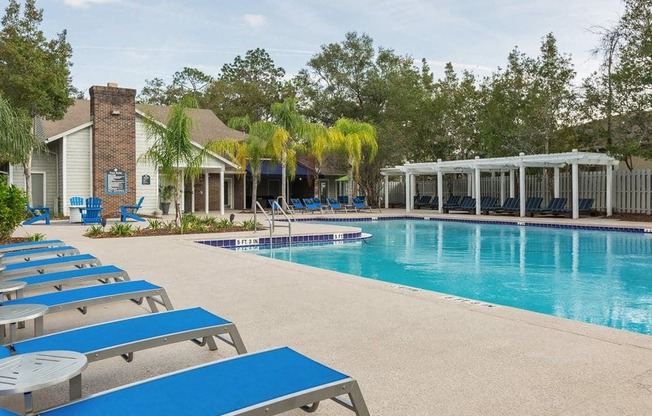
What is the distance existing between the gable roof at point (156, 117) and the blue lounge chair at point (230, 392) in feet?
58.5

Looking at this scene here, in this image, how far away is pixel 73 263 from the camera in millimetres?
6535

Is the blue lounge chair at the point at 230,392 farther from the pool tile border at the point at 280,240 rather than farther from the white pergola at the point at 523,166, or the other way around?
the white pergola at the point at 523,166

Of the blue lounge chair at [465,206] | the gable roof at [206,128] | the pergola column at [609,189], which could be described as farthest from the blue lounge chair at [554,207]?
the gable roof at [206,128]

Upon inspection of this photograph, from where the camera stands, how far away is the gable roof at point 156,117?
2244cm

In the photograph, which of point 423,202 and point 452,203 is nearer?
point 452,203

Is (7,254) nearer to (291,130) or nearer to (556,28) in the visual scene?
(291,130)

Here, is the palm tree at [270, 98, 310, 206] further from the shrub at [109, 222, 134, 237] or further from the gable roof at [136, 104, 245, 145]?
the shrub at [109, 222, 134, 237]

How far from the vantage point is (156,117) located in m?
19.5

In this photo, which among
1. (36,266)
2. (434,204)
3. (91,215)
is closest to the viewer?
(36,266)

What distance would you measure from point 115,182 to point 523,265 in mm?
16572

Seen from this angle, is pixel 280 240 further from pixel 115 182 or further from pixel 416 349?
pixel 115 182

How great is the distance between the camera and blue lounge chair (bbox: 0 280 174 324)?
4395 millimetres

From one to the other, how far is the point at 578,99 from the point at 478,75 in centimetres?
832

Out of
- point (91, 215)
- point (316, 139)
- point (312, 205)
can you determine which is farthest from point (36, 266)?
point (316, 139)
